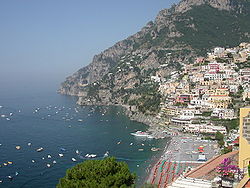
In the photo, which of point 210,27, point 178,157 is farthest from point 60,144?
point 210,27

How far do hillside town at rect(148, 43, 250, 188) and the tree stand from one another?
5126 mm

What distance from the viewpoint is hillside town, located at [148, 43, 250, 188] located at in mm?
35888

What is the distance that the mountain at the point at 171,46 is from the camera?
10794cm

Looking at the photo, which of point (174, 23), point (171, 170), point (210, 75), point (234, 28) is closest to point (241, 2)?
point (234, 28)

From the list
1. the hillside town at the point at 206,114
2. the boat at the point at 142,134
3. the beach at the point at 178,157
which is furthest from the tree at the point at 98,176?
the boat at the point at 142,134

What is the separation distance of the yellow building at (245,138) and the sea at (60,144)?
19.6 meters

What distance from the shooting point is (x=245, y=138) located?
17859 mm

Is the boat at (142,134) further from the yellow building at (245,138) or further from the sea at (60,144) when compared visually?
the yellow building at (245,138)

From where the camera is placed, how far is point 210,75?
74.1 m

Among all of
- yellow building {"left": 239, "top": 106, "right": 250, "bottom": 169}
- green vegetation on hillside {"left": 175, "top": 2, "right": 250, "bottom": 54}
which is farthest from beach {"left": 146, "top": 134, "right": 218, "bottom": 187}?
green vegetation on hillside {"left": 175, "top": 2, "right": 250, "bottom": 54}

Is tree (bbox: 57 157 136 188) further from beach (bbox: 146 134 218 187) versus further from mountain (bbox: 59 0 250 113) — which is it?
mountain (bbox: 59 0 250 113)

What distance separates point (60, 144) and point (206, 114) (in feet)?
85.7

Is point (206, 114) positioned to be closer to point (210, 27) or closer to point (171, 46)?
point (171, 46)

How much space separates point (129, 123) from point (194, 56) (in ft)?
160
